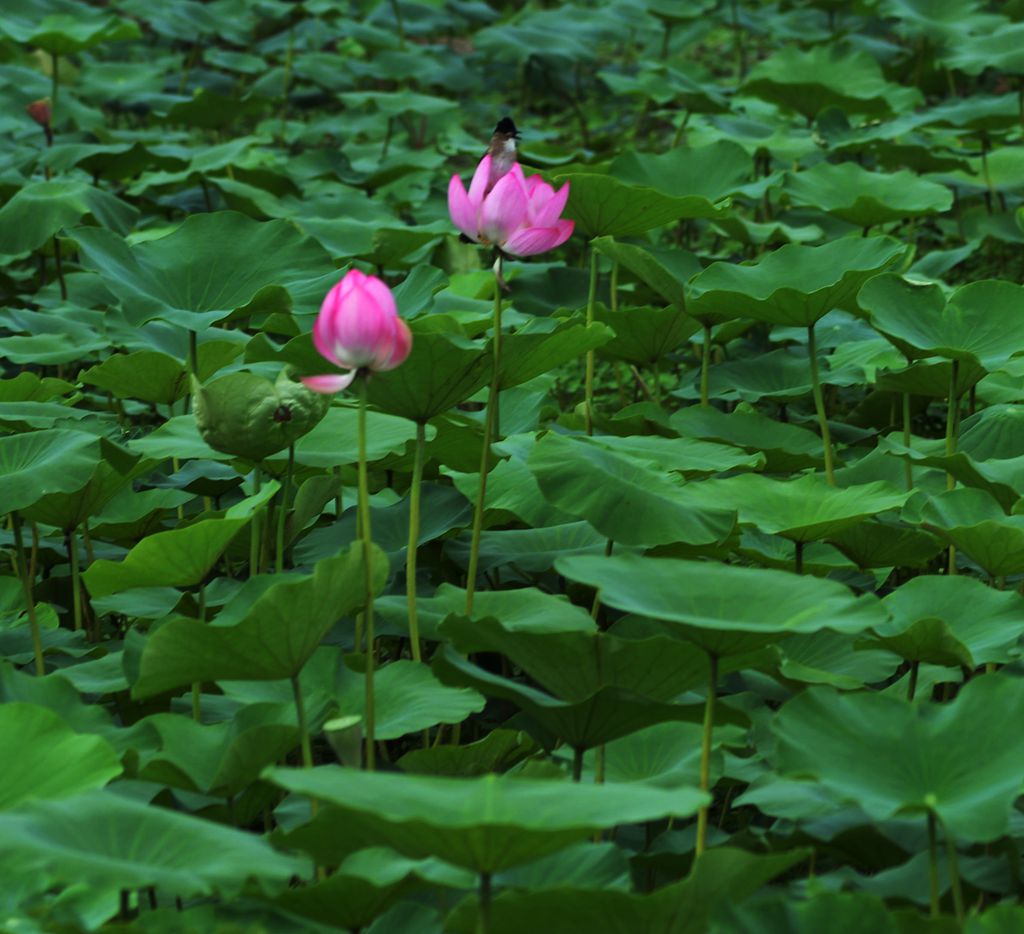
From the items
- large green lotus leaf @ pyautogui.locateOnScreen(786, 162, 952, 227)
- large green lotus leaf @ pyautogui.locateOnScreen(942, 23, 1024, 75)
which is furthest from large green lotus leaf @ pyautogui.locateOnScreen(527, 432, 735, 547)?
large green lotus leaf @ pyautogui.locateOnScreen(942, 23, 1024, 75)

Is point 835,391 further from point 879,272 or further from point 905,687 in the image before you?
point 905,687

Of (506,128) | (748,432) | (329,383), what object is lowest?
(748,432)

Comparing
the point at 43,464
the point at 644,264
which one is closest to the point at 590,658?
the point at 43,464

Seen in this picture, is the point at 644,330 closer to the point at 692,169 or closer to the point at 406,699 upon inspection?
the point at 692,169

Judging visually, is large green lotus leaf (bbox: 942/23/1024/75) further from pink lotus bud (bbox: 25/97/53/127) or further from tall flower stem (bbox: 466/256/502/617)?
tall flower stem (bbox: 466/256/502/617)

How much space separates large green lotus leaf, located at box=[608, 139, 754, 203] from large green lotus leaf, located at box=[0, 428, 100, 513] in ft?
4.31

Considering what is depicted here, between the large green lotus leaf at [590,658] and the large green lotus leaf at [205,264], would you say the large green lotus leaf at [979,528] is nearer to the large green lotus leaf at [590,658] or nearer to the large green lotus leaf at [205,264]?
the large green lotus leaf at [590,658]

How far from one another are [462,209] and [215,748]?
1.86 ft

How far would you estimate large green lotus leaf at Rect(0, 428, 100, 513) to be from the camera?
1.45m

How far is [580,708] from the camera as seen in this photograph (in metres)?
1.17

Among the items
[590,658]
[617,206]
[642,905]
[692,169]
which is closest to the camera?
[642,905]

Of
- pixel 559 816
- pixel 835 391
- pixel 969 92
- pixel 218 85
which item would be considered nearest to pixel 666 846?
pixel 559 816

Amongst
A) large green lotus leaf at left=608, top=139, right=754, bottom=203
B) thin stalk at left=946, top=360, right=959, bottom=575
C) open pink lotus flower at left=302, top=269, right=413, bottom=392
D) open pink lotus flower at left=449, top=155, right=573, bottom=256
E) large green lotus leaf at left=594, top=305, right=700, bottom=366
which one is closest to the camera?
open pink lotus flower at left=302, top=269, right=413, bottom=392

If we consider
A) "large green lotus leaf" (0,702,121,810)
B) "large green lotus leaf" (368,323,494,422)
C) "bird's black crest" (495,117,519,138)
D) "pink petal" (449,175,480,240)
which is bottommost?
"large green lotus leaf" (0,702,121,810)
